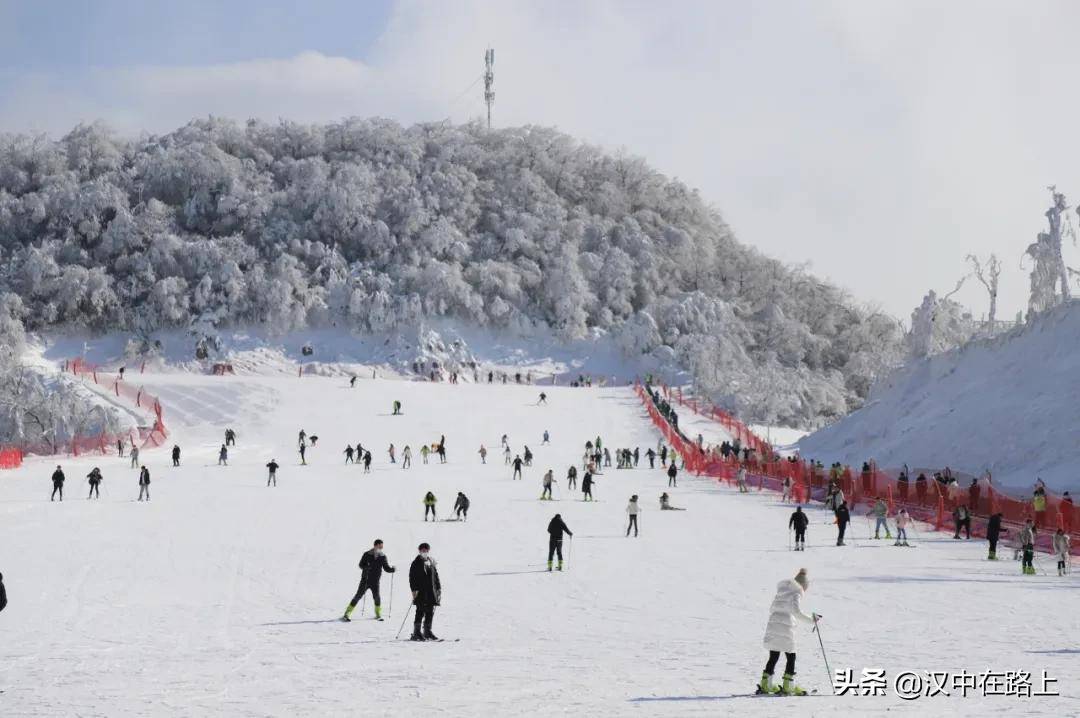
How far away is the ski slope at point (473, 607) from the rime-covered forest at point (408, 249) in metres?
49.9

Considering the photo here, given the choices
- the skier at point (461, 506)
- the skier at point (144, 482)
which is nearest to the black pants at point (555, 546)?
the skier at point (461, 506)

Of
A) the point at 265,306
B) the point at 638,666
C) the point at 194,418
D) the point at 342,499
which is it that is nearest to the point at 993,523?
the point at 638,666

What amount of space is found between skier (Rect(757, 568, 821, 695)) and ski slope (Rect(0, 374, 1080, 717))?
0.23 metres

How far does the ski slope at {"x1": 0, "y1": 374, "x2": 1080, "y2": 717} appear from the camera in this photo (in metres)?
11.7

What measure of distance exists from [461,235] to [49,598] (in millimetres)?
82367

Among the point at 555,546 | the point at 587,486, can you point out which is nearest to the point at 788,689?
the point at 555,546

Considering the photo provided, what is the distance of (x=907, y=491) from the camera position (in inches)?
1161

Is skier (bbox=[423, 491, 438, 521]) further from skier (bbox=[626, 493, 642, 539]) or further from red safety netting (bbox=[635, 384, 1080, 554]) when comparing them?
red safety netting (bbox=[635, 384, 1080, 554])

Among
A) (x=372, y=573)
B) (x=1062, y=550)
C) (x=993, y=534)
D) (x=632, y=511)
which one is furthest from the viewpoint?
(x=632, y=511)

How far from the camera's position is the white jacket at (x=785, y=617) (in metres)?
11.3

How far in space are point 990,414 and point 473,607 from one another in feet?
79.7

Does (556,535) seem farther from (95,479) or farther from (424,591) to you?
(95,479)

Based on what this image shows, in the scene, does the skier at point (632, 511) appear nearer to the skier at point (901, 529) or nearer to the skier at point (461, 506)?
the skier at point (461, 506)

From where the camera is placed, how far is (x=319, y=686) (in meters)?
12.1
